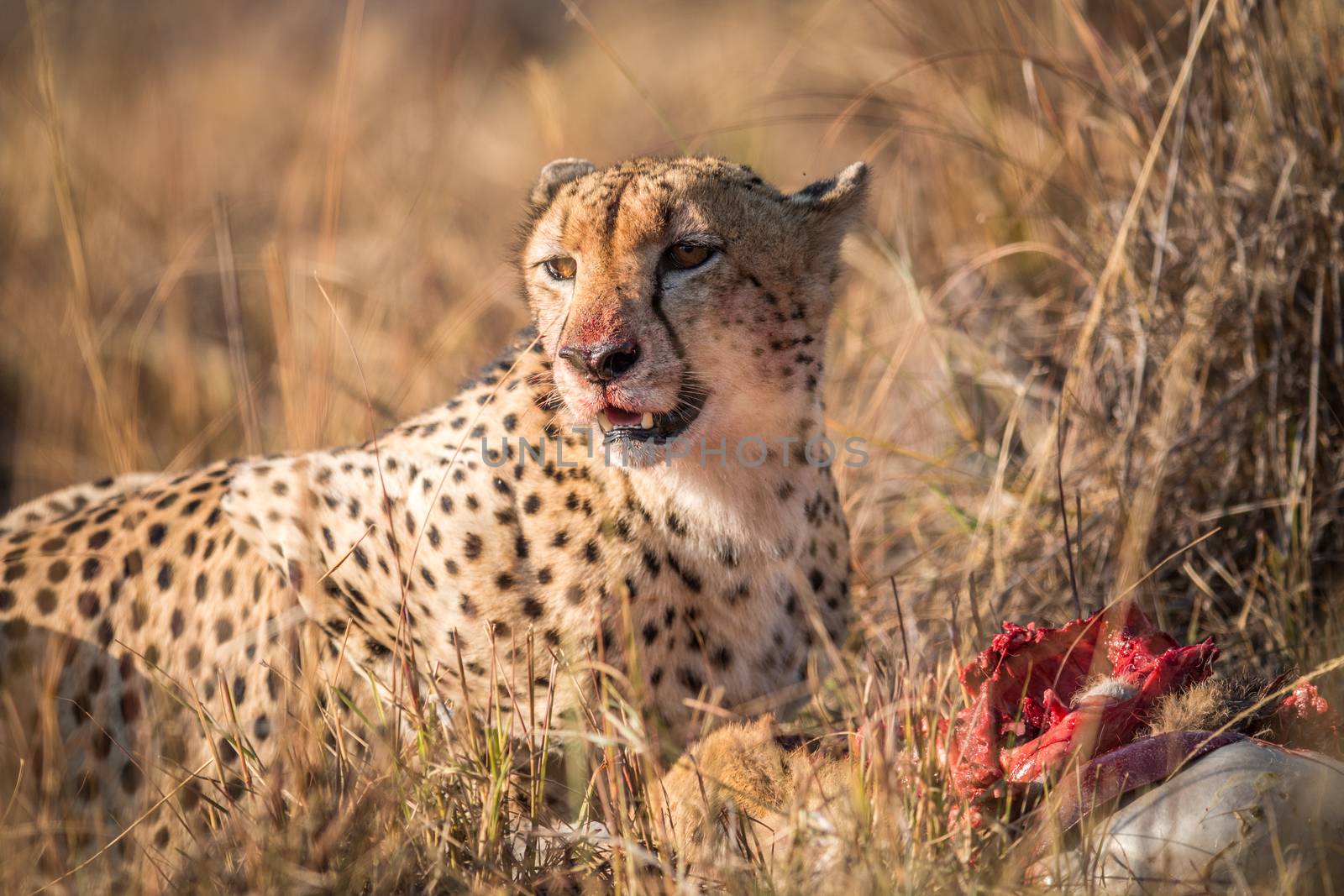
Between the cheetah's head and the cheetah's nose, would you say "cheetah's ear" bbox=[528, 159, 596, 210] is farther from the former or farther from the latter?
the cheetah's nose

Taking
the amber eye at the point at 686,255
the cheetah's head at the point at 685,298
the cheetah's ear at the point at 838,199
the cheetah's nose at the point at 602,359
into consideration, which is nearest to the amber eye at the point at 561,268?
the cheetah's head at the point at 685,298

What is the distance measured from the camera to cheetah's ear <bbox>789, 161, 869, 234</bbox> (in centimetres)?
224

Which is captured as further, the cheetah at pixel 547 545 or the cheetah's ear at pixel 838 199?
the cheetah's ear at pixel 838 199

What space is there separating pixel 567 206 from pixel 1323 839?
4.89 feet

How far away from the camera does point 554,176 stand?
240 centimetres

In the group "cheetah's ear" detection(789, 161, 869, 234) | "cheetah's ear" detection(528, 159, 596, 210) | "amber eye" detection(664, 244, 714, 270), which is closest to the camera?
"amber eye" detection(664, 244, 714, 270)

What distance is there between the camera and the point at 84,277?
2.87m

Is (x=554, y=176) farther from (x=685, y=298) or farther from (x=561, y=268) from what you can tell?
(x=685, y=298)

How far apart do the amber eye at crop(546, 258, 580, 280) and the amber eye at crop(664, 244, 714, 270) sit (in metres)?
0.18

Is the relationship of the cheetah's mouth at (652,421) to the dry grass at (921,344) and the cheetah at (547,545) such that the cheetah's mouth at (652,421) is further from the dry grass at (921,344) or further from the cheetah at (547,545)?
the dry grass at (921,344)

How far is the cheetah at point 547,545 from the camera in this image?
200 cm

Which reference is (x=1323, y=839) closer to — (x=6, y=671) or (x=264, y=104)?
(x=6, y=671)

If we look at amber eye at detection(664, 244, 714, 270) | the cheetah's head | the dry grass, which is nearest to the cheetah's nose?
the cheetah's head

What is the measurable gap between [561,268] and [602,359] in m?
0.36
